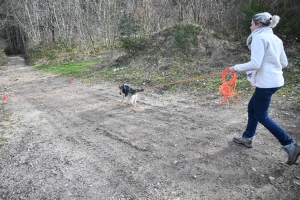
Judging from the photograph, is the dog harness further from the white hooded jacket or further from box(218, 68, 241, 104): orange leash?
the white hooded jacket

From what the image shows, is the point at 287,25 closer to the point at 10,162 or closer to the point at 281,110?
the point at 281,110

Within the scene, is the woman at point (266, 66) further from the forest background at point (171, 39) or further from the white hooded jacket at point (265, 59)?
the forest background at point (171, 39)

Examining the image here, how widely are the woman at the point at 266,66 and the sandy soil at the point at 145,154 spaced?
0.48 meters

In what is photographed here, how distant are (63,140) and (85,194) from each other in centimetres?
185

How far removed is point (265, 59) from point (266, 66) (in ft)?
0.29

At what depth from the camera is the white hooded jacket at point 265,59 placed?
115 inches

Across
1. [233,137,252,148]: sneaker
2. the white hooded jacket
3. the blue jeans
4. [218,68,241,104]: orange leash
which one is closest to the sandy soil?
[233,137,252,148]: sneaker

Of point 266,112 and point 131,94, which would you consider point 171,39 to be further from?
point 266,112

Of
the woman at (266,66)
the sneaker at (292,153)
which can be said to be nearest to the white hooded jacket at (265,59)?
the woman at (266,66)

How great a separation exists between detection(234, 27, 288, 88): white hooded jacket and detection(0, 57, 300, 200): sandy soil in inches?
45.6

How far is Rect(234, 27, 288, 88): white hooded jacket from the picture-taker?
9.60 feet

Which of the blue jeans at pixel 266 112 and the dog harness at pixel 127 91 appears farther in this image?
the dog harness at pixel 127 91

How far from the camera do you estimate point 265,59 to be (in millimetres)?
3002

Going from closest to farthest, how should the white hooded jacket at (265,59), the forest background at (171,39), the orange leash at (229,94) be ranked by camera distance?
the white hooded jacket at (265,59), the orange leash at (229,94), the forest background at (171,39)
